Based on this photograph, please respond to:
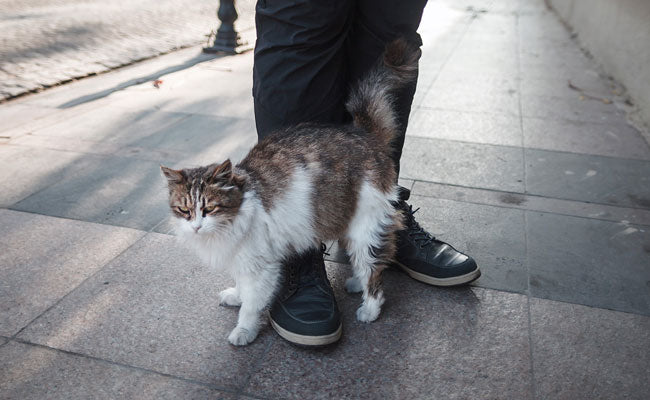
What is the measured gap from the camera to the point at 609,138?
4883 mm

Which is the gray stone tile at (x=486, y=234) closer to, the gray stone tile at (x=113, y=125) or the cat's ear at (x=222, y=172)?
the cat's ear at (x=222, y=172)

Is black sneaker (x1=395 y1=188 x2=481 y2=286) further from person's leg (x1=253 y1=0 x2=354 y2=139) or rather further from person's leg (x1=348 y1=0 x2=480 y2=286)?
person's leg (x1=253 y1=0 x2=354 y2=139)

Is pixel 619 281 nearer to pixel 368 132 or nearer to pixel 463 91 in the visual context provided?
pixel 368 132

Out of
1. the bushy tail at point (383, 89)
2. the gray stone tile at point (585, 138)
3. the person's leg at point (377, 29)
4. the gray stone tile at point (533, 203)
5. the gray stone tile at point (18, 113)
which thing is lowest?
the gray stone tile at point (585, 138)

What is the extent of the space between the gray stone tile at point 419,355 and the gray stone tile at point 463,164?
4.70 ft

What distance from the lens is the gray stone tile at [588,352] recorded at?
2172mm

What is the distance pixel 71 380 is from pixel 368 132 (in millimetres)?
1652

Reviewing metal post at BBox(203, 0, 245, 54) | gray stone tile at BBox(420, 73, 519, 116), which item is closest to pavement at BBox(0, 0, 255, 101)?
metal post at BBox(203, 0, 245, 54)

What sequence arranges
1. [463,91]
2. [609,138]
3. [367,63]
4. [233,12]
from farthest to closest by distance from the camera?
1. [233,12]
2. [463,91]
3. [609,138]
4. [367,63]

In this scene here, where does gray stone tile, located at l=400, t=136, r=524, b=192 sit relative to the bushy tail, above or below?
below

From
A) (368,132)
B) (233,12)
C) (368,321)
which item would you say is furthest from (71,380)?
(233,12)

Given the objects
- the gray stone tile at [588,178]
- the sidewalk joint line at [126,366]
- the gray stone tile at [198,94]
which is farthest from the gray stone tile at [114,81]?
the gray stone tile at [588,178]

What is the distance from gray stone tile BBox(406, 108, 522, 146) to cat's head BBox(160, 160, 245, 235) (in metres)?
3.00

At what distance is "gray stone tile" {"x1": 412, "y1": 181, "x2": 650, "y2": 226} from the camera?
353 centimetres
